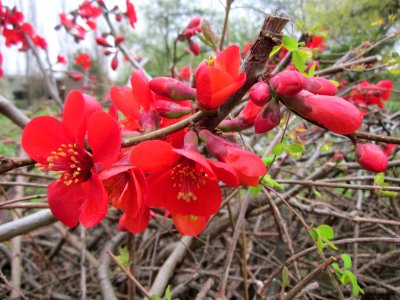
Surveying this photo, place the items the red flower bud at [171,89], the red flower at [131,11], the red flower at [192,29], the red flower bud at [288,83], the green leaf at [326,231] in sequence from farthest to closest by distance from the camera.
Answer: the red flower at [131,11]
the red flower at [192,29]
the green leaf at [326,231]
the red flower bud at [171,89]
the red flower bud at [288,83]

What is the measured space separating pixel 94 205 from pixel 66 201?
0.26 ft

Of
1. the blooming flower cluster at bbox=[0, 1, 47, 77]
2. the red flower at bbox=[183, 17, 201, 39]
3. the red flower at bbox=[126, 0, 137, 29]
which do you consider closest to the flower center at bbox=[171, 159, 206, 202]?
the red flower at bbox=[183, 17, 201, 39]

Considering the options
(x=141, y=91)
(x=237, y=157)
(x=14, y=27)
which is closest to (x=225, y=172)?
(x=237, y=157)

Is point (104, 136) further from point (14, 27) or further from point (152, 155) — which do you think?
point (14, 27)

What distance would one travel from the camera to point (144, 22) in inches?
515

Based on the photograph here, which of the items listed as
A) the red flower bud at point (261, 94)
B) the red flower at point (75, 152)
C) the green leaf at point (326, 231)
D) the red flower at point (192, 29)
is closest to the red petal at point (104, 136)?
the red flower at point (75, 152)

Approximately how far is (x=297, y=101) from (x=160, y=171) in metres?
0.25

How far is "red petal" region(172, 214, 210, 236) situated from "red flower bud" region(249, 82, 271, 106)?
0.91 ft

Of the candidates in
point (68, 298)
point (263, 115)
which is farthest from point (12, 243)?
point (263, 115)

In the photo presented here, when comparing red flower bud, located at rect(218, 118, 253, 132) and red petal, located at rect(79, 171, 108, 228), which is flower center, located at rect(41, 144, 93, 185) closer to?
red petal, located at rect(79, 171, 108, 228)

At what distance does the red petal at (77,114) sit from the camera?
0.53 meters

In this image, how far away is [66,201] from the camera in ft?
1.88

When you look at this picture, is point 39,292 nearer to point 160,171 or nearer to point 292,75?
point 160,171

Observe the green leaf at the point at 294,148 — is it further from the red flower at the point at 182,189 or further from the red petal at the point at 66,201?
the red petal at the point at 66,201
